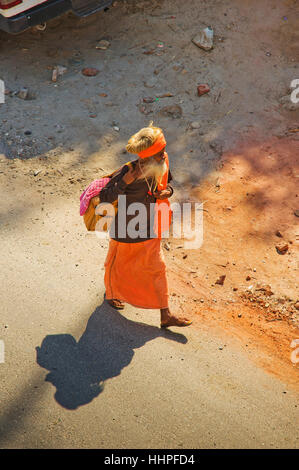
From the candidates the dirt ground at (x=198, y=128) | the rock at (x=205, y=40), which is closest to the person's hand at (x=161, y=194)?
the dirt ground at (x=198, y=128)

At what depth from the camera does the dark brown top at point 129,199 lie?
11.1ft

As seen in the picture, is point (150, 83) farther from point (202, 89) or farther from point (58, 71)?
point (58, 71)

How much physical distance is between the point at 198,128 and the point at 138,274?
3.28 m

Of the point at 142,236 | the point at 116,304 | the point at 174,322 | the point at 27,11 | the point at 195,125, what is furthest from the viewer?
the point at 195,125

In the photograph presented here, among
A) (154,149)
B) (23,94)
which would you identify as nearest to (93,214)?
(154,149)

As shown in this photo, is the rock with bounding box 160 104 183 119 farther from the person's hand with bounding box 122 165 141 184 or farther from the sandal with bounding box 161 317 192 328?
the sandal with bounding box 161 317 192 328

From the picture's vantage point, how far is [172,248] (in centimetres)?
497

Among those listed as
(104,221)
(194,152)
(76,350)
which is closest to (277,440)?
(76,350)

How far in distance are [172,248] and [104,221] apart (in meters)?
1.55

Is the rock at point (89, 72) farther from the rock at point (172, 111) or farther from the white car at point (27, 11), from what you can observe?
the rock at point (172, 111)

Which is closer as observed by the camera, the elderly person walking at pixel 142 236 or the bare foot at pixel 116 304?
the elderly person walking at pixel 142 236

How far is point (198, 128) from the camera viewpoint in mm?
6348

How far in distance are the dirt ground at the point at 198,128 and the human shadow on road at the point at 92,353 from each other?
25.4 inches

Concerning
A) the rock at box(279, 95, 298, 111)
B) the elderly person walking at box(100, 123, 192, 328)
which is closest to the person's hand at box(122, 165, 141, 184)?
the elderly person walking at box(100, 123, 192, 328)
